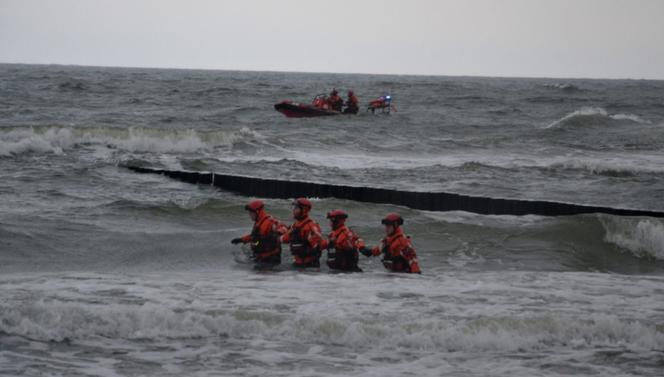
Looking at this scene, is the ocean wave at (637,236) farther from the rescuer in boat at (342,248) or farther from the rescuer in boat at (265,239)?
the rescuer in boat at (265,239)

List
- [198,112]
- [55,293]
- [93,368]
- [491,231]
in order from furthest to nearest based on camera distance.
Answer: [198,112] < [491,231] < [55,293] < [93,368]

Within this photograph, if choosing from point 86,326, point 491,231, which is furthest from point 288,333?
point 491,231

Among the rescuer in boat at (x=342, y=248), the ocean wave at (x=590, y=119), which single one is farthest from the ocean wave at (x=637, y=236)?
the ocean wave at (x=590, y=119)

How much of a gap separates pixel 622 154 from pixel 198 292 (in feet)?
82.9

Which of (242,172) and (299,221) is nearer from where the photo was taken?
(299,221)

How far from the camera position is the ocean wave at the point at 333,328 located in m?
9.16

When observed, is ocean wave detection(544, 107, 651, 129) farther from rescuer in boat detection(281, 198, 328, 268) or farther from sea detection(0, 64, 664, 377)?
rescuer in boat detection(281, 198, 328, 268)

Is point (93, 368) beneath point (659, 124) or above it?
beneath

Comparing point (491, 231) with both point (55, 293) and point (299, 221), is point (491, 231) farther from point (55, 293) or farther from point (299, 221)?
point (55, 293)

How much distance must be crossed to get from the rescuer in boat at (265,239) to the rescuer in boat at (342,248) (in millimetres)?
714

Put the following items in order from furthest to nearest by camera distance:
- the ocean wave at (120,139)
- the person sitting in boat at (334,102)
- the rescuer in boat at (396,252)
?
the person sitting in boat at (334,102)
the ocean wave at (120,139)
the rescuer in boat at (396,252)

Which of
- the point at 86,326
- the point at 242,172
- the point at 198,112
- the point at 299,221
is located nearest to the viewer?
the point at 86,326

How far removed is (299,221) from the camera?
1276 cm

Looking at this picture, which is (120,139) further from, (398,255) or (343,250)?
(398,255)
